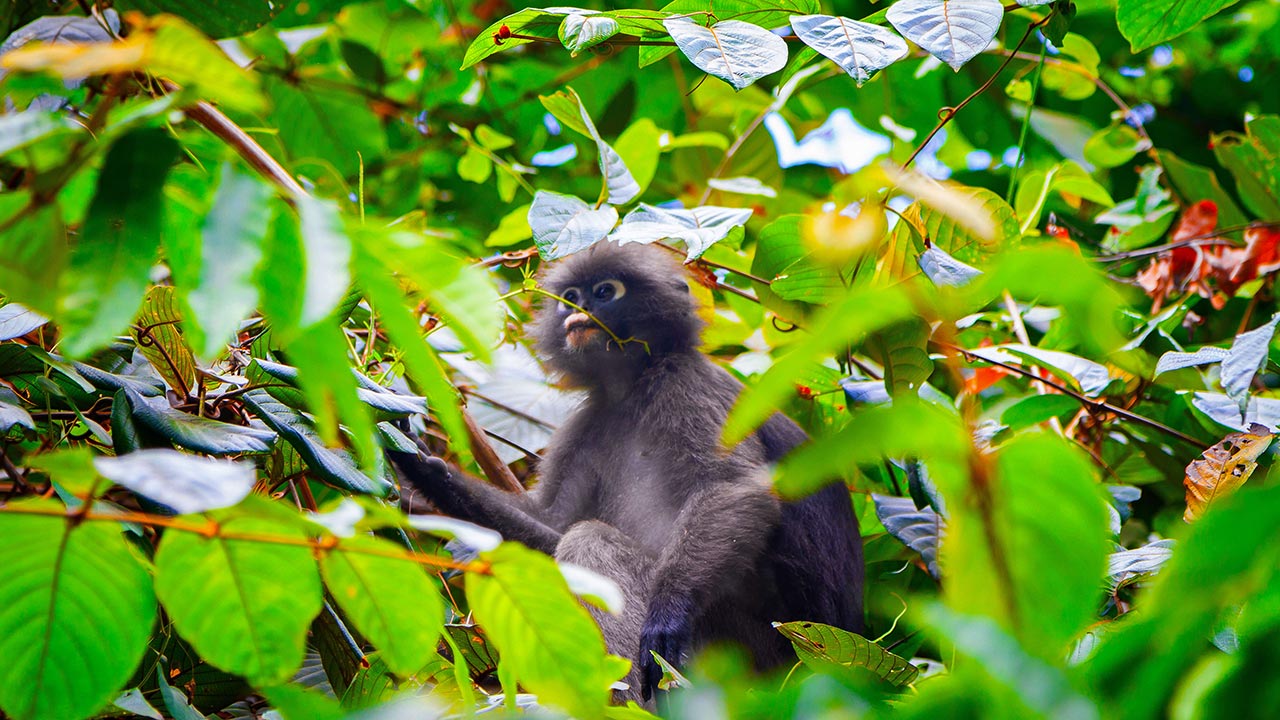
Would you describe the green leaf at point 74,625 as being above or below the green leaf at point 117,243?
below

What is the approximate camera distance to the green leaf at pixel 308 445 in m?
1.38

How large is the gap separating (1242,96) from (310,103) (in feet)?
11.4

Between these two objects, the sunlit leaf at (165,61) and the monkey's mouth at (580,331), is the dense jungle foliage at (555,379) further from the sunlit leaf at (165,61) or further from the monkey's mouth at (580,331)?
the monkey's mouth at (580,331)

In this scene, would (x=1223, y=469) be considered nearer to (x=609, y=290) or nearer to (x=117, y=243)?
(x=117, y=243)

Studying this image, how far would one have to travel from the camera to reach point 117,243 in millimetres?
717

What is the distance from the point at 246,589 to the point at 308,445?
1.95 feet

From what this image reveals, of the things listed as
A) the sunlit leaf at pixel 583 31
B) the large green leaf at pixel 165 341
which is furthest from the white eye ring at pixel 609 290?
the large green leaf at pixel 165 341

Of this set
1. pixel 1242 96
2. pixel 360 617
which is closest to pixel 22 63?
pixel 360 617

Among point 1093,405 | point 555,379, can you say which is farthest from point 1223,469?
point 555,379

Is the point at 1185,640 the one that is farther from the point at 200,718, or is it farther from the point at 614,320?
the point at 614,320

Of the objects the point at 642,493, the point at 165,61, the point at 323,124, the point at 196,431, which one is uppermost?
the point at 165,61

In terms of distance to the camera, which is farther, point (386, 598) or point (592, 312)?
point (592, 312)

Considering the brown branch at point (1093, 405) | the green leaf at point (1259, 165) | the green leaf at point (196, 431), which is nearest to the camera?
the green leaf at point (196, 431)

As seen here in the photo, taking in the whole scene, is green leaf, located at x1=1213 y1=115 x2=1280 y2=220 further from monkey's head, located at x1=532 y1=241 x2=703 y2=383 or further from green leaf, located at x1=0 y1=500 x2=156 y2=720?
green leaf, located at x1=0 y1=500 x2=156 y2=720
